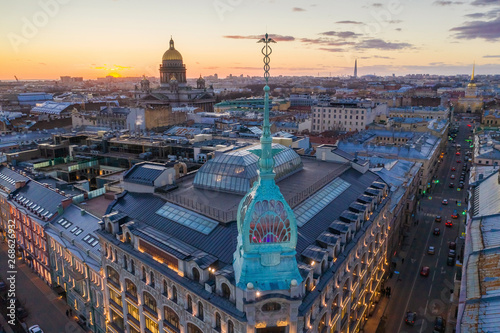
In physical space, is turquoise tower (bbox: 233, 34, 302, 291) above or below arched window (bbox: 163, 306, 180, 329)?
above

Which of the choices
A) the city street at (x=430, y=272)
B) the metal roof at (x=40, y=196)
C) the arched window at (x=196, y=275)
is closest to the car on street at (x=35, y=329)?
the metal roof at (x=40, y=196)

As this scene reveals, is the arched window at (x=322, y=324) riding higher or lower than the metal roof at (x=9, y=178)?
lower

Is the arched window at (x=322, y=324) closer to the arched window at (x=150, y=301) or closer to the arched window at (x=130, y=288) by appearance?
the arched window at (x=150, y=301)

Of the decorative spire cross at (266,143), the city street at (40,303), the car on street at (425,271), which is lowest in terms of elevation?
the city street at (40,303)

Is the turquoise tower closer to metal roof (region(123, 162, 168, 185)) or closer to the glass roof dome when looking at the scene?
the glass roof dome

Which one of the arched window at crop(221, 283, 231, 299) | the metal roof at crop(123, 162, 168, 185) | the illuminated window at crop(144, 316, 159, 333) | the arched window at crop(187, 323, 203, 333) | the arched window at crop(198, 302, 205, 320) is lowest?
the illuminated window at crop(144, 316, 159, 333)

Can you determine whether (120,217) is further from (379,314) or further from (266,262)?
(379,314)

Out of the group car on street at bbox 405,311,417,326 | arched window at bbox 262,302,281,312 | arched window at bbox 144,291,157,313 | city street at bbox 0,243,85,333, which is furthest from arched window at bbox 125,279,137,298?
car on street at bbox 405,311,417,326
